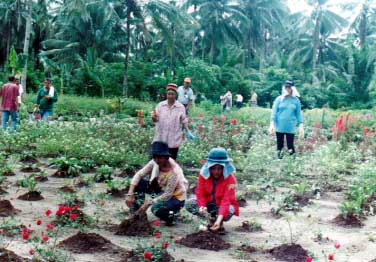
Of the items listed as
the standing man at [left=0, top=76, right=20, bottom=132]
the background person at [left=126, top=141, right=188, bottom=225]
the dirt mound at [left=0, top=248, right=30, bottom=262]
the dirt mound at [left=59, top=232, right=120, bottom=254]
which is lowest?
the dirt mound at [left=59, top=232, right=120, bottom=254]

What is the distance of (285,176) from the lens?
7.77 m

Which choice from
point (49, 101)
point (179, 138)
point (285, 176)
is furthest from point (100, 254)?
point (49, 101)

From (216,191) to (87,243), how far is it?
4.57 ft

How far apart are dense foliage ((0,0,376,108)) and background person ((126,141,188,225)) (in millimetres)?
14367

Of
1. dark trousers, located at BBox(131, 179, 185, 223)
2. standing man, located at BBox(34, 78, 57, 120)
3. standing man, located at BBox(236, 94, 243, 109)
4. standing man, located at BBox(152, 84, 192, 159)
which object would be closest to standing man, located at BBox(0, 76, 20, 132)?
standing man, located at BBox(34, 78, 57, 120)

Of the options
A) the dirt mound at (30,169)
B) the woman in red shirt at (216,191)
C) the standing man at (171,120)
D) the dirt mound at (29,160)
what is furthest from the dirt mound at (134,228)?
the dirt mound at (29,160)

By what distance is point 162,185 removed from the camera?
538 centimetres

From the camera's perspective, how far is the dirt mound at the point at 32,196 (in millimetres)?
6199

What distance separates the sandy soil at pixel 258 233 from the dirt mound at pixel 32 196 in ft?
0.25

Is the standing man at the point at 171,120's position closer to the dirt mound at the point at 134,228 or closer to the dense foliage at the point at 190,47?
the dirt mound at the point at 134,228

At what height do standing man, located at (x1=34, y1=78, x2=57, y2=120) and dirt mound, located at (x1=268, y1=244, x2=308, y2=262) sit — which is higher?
standing man, located at (x1=34, y1=78, x2=57, y2=120)

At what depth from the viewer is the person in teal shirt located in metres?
8.84

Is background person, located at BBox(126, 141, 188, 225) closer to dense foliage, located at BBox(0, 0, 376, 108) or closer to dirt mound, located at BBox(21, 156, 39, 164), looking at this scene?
dirt mound, located at BBox(21, 156, 39, 164)

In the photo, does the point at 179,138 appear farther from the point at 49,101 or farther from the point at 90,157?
the point at 49,101
